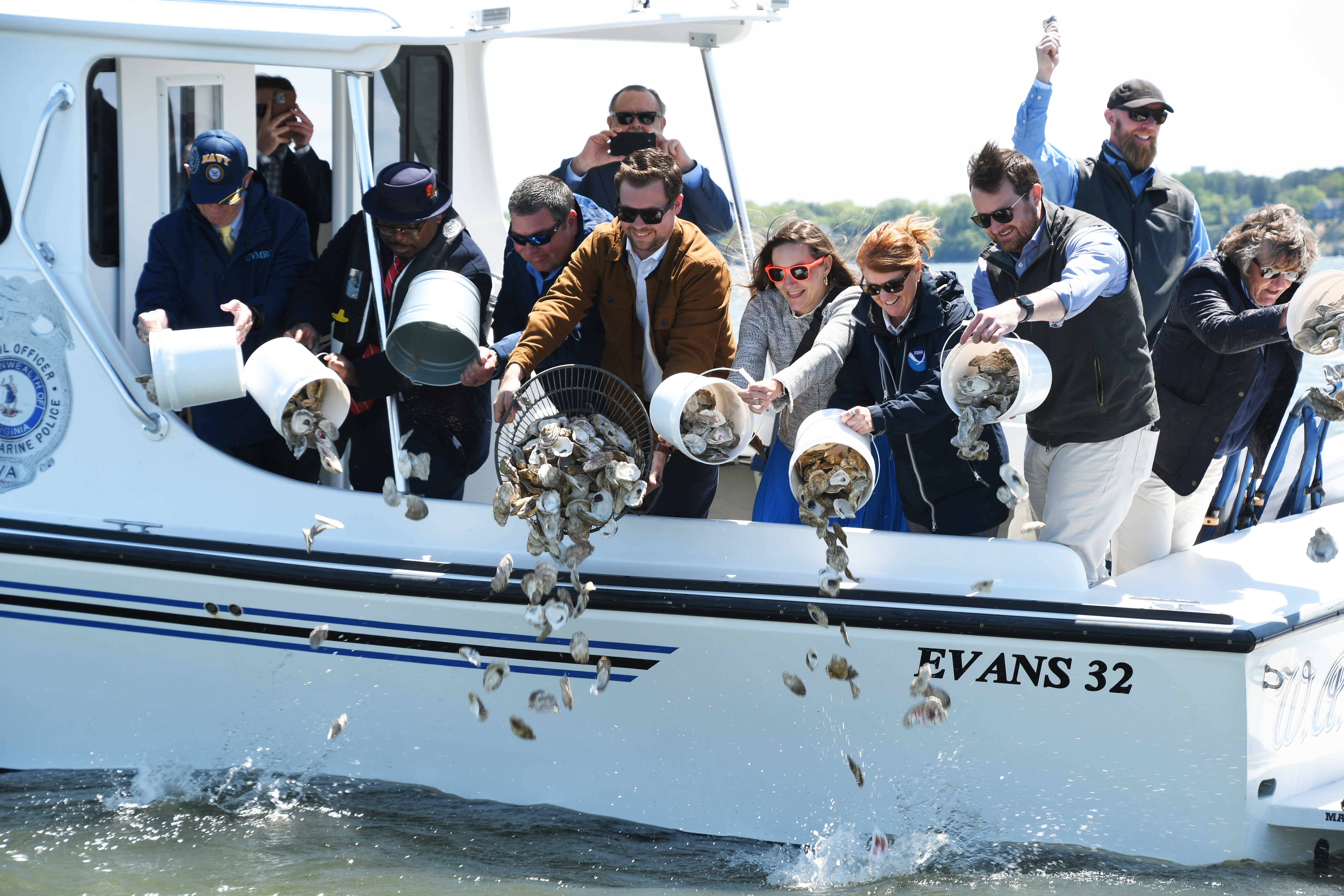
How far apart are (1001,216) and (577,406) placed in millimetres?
1432

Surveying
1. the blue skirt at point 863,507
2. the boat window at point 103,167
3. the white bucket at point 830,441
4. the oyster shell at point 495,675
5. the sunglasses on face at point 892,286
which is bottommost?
the oyster shell at point 495,675

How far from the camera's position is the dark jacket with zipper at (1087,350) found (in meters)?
3.55

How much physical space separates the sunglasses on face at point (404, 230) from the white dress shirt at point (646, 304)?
2.22ft

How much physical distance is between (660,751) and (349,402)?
152 cm

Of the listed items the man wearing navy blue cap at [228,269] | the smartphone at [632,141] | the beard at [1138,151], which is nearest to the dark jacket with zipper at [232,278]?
the man wearing navy blue cap at [228,269]

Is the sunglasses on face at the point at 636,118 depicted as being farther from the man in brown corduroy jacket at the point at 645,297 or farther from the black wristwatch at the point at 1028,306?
the black wristwatch at the point at 1028,306

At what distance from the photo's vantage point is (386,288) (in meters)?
3.95

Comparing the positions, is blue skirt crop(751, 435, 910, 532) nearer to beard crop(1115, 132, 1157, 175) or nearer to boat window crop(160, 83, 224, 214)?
beard crop(1115, 132, 1157, 175)

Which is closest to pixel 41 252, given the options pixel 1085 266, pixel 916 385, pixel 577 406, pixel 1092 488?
pixel 577 406

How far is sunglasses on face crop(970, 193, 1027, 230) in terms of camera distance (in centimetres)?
350

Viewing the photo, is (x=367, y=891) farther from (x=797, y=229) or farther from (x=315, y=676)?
(x=797, y=229)

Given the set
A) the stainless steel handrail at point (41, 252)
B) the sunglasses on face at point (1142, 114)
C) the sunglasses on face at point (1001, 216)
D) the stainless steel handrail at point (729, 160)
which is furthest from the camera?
the stainless steel handrail at point (729, 160)

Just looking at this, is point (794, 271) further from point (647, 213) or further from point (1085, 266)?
point (1085, 266)

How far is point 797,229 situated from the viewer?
3.84 metres
